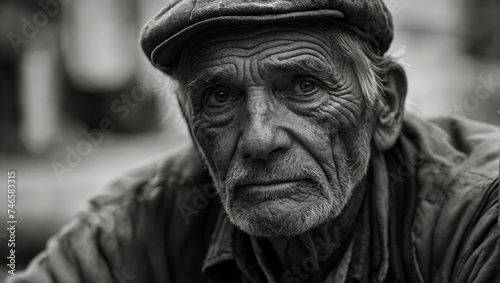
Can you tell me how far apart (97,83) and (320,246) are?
410 inches

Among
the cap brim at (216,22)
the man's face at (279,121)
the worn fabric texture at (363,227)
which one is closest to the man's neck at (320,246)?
the worn fabric texture at (363,227)

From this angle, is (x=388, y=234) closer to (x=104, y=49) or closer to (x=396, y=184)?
(x=396, y=184)

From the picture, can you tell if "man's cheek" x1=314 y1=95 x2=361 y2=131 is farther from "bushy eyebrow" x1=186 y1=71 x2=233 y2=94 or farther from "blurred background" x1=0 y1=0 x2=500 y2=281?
"blurred background" x1=0 y1=0 x2=500 y2=281

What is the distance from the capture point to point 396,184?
3010 millimetres

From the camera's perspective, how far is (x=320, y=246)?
2.97m

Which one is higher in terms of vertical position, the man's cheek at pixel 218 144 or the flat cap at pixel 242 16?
the flat cap at pixel 242 16

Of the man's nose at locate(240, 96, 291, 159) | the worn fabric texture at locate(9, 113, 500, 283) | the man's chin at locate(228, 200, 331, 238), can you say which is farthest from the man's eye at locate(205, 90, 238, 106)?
the worn fabric texture at locate(9, 113, 500, 283)

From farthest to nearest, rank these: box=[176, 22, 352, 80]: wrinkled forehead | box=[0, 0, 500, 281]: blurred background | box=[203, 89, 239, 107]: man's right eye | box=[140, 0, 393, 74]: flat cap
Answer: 1. box=[0, 0, 500, 281]: blurred background
2. box=[203, 89, 239, 107]: man's right eye
3. box=[176, 22, 352, 80]: wrinkled forehead
4. box=[140, 0, 393, 74]: flat cap

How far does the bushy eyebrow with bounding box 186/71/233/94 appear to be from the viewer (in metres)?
2.67

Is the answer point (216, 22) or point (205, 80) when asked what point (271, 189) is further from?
point (216, 22)

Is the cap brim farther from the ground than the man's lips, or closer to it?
farther from the ground

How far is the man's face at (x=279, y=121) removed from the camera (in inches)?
A: 102

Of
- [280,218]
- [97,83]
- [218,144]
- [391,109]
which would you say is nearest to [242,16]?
[218,144]

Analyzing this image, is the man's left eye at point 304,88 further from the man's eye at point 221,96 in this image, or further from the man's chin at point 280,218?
the man's chin at point 280,218
